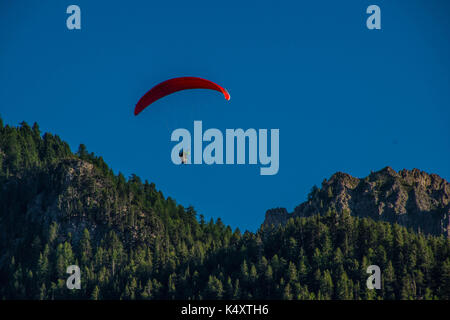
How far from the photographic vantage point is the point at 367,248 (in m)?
141

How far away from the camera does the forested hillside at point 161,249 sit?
131 meters

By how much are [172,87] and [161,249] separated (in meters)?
58.9

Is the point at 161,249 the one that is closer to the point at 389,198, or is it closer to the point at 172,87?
the point at 389,198

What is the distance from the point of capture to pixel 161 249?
535 feet

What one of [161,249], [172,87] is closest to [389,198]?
[161,249]

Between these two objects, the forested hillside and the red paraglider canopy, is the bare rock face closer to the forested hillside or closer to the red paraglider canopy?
the forested hillside

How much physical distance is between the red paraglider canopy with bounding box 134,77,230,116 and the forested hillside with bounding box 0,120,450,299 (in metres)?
30.2

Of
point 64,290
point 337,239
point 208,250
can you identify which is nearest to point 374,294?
point 337,239

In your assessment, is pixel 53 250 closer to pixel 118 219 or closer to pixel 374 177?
pixel 118 219

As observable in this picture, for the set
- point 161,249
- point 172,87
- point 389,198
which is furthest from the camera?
point 389,198

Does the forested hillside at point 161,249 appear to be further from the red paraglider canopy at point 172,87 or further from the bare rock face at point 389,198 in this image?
the red paraglider canopy at point 172,87

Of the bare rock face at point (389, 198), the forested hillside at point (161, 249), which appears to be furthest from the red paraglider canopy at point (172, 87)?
the bare rock face at point (389, 198)

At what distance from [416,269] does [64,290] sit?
45.8m
